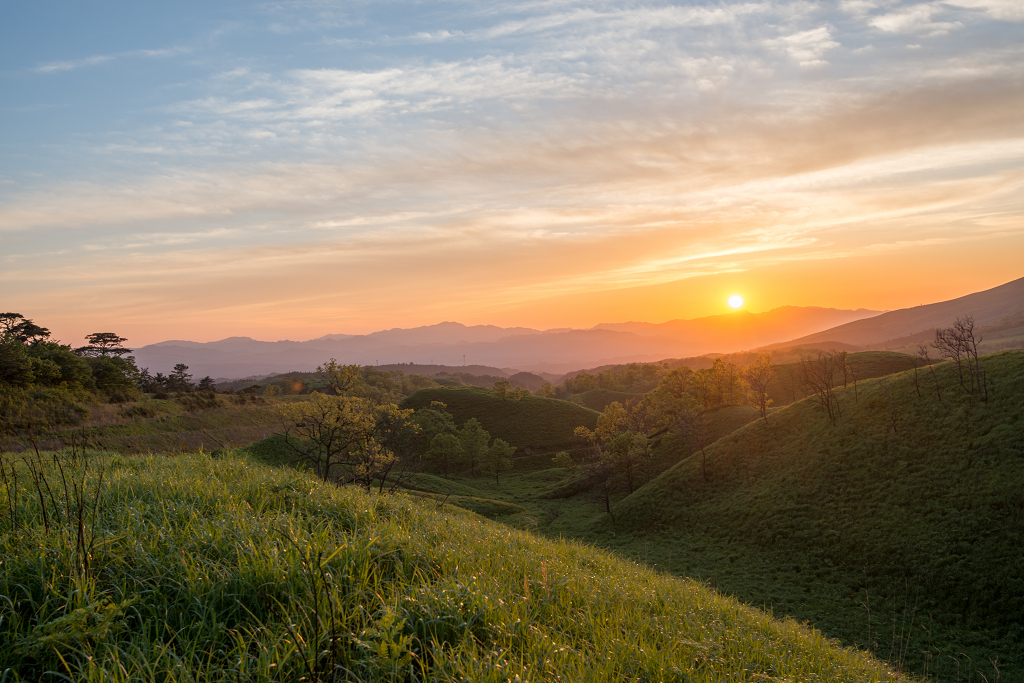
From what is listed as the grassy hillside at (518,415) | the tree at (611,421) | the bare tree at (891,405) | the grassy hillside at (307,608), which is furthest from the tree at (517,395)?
the grassy hillside at (307,608)

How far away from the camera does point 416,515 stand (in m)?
8.37

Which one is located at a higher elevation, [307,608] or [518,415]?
[307,608]

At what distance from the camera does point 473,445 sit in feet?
276

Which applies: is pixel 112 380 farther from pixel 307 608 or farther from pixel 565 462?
pixel 307 608

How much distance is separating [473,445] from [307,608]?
81.7 m

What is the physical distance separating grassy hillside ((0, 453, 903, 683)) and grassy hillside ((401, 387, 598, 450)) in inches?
3537

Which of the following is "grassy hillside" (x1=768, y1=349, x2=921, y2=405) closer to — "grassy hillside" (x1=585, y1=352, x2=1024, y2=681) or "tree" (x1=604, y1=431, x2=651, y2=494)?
"grassy hillside" (x1=585, y1=352, x2=1024, y2=681)

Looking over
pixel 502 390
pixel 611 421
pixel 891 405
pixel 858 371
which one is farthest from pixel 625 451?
pixel 858 371

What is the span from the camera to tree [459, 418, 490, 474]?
271 ft

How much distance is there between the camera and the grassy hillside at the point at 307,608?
152 inches

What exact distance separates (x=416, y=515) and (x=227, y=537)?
3.45m

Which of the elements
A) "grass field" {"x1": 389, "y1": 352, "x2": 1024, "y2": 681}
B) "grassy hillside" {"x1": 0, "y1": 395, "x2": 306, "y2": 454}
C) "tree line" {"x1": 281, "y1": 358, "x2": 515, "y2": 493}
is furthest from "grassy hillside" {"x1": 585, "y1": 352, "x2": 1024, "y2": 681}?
"grassy hillside" {"x1": 0, "y1": 395, "x2": 306, "y2": 454}

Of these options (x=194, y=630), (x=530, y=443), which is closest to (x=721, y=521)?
(x=194, y=630)

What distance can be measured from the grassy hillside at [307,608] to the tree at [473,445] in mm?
77013
